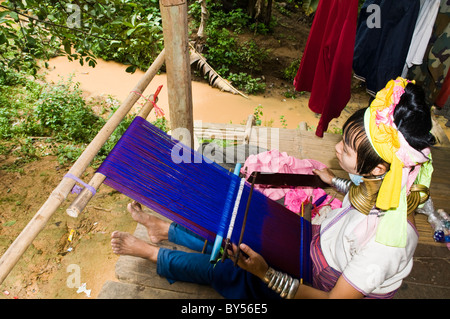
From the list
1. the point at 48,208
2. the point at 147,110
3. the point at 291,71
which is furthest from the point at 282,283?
the point at 291,71

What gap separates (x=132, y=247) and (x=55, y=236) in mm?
1682

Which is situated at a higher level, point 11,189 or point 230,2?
point 230,2

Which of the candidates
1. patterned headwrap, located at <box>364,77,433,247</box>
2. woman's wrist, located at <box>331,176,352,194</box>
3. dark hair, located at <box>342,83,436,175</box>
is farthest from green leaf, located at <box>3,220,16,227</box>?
dark hair, located at <box>342,83,436,175</box>

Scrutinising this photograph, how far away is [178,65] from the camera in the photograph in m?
1.76

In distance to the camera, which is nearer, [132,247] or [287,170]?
[132,247]

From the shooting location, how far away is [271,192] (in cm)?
254

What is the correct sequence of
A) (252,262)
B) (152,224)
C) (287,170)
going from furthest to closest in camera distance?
(287,170) < (152,224) < (252,262)

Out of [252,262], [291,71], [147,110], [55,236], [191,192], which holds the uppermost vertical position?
[147,110]

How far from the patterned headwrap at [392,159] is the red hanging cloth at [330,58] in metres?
1.27

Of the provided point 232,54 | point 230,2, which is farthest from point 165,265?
point 230,2

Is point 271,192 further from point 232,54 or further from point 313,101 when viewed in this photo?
point 232,54

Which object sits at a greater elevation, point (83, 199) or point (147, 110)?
point (147, 110)

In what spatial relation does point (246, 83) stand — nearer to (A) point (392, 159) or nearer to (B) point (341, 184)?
(B) point (341, 184)
